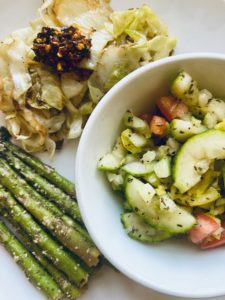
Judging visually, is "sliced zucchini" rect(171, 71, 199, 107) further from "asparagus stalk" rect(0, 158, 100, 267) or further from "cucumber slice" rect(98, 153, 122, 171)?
"asparagus stalk" rect(0, 158, 100, 267)

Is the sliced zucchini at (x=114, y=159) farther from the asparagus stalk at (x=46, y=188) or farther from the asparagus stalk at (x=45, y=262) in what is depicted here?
the asparagus stalk at (x=45, y=262)

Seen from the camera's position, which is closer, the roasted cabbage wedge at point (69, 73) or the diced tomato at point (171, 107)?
the diced tomato at point (171, 107)

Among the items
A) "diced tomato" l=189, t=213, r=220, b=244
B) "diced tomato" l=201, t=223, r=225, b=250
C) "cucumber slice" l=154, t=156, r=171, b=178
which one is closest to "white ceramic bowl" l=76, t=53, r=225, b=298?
"diced tomato" l=201, t=223, r=225, b=250

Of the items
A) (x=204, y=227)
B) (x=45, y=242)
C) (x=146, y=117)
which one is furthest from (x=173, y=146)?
(x=45, y=242)

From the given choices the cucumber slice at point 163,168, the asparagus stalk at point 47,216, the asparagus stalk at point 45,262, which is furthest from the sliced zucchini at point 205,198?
the asparagus stalk at point 45,262

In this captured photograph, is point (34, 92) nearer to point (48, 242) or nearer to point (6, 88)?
point (6, 88)

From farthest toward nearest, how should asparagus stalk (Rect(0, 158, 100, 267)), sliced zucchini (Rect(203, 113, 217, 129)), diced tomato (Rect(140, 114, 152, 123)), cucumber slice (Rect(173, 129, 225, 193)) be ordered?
1. asparagus stalk (Rect(0, 158, 100, 267))
2. diced tomato (Rect(140, 114, 152, 123))
3. sliced zucchini (Rect(203, 113, 217, 129))
4. cucumber slice (Rect(173, 129, 225, 193))

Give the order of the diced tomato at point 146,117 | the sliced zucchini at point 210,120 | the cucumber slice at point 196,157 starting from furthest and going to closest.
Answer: the diced tomato at point 146,117, the sliced zucchini at point 210,120, the cucumber slice at point 196,157
